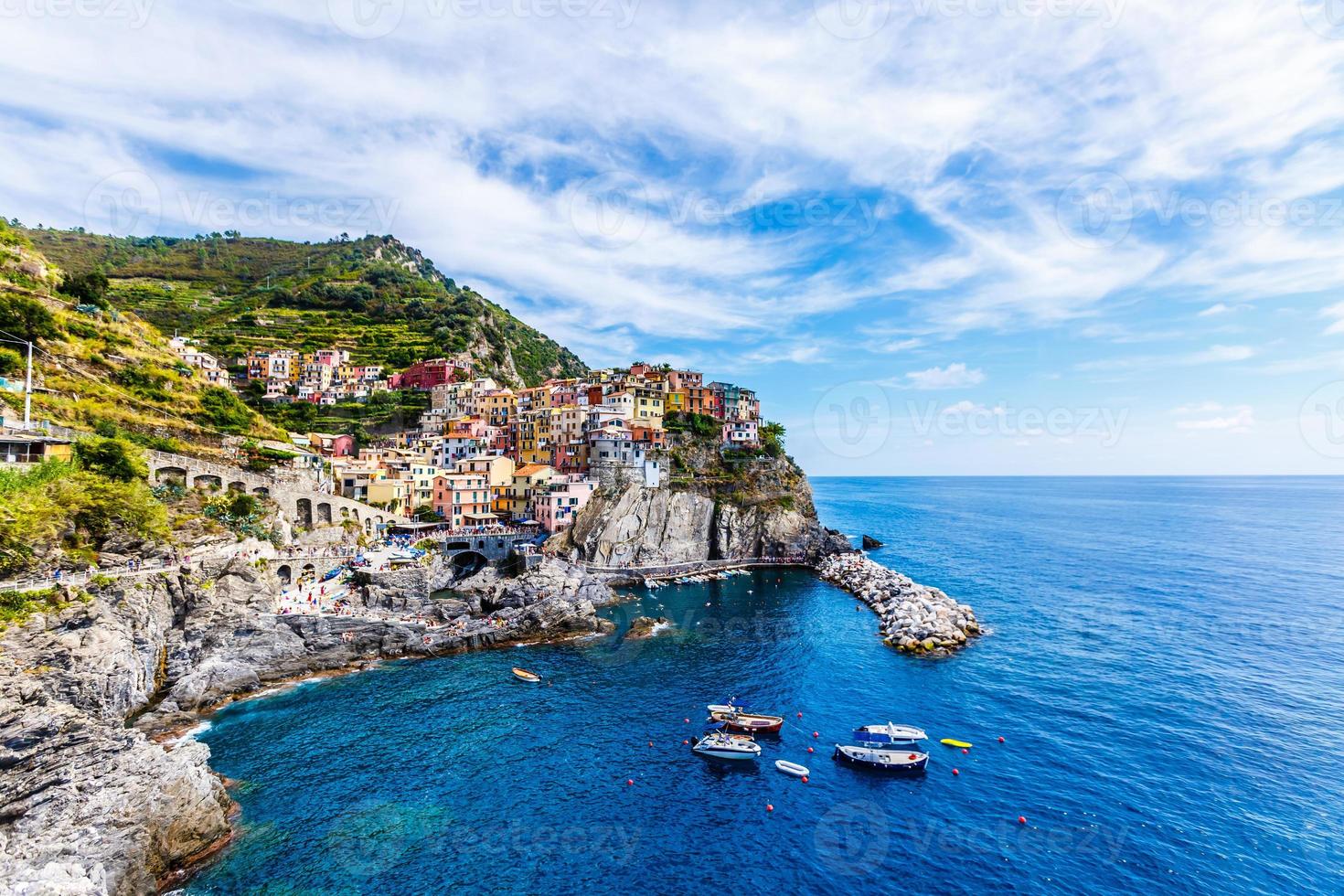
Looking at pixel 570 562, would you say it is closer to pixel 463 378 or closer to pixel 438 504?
pixel 438 504

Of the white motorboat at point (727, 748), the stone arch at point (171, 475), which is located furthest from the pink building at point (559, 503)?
the white motorboat at point (727, 748)

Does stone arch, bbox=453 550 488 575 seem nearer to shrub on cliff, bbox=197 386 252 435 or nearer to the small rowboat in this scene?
shrub on cliff, bbox=197 386 252 435

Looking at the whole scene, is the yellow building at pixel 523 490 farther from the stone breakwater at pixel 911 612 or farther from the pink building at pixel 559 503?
the stone breakwater at pixel 911 612

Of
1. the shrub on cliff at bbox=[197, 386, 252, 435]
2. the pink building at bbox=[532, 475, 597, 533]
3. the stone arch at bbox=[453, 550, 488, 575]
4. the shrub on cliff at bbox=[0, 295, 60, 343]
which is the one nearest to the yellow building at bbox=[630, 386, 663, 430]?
the pink building at bbox=[532, 475, 597, 533]

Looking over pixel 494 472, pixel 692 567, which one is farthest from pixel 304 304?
pixel 692 567

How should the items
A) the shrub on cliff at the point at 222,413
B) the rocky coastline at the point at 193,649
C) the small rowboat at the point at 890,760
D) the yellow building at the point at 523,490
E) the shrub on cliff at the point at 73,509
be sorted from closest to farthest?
the rocky coastline at the point at 193,649
the small rowboat at the point at 890,760
the shrub on cliff at the point at 73,509
the shrub on cliff at the point at 222,413
the yellow building at the point at 523,490
